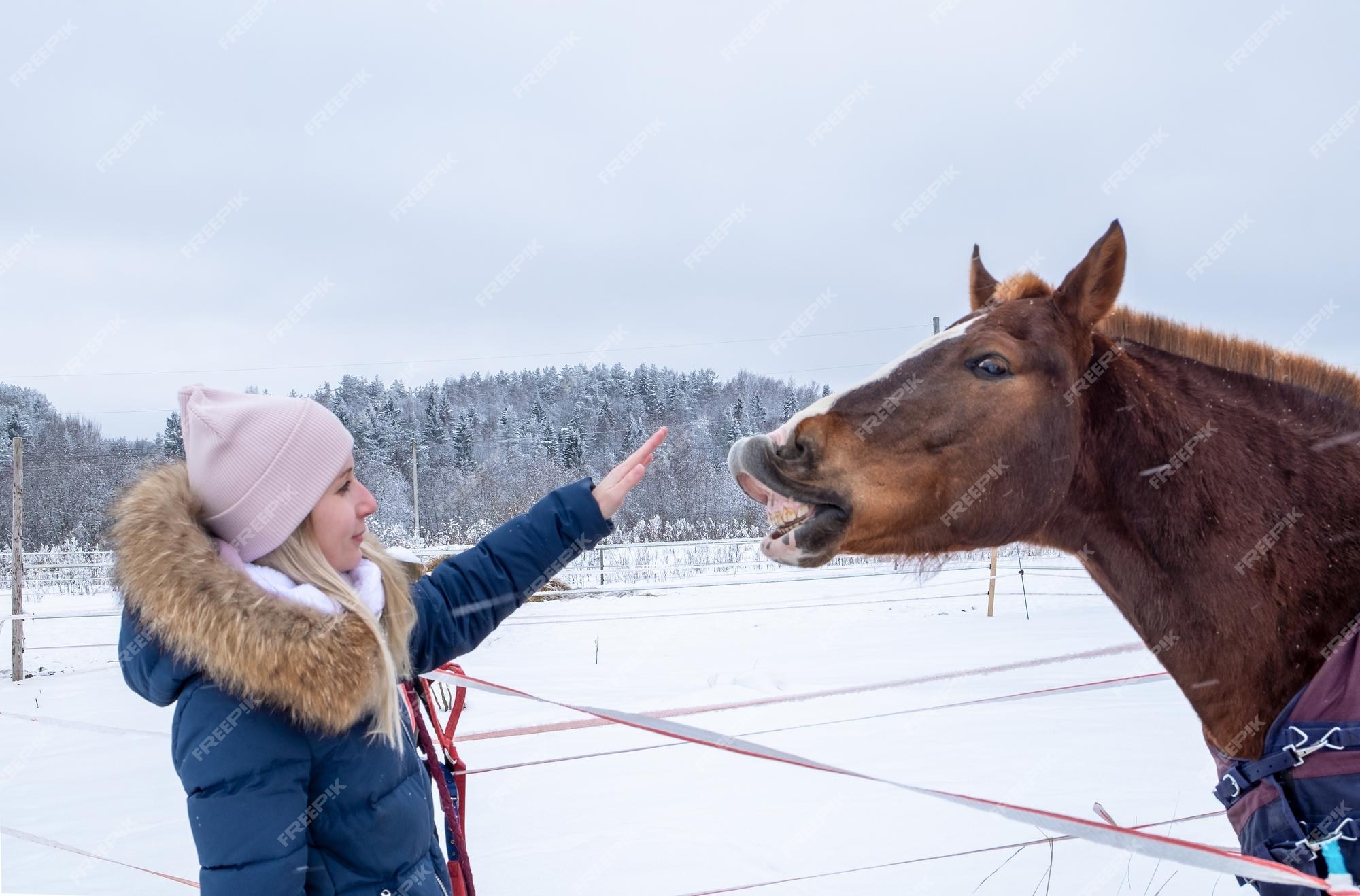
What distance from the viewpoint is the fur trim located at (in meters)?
1.33

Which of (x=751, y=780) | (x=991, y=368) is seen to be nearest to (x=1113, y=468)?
(x=991, y=368)

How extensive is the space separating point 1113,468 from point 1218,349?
0.47 metres

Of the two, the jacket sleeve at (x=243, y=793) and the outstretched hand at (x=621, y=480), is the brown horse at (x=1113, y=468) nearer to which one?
the outstretched hand at (x=621, y=480)

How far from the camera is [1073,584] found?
15.4 meters

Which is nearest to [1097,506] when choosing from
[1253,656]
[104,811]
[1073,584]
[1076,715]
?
[1253,656]

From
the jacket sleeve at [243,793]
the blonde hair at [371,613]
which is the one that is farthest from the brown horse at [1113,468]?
the jacket sleeve at [243,793]

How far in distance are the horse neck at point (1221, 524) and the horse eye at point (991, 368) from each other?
219 mm

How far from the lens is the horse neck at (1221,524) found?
67.7 inches

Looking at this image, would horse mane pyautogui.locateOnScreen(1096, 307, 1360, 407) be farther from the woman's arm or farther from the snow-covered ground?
the snow-covered ground

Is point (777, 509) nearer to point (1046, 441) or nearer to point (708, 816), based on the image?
point (1046, 441)

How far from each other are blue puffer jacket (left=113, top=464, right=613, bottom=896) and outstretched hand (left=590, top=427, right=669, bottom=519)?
0.74 m

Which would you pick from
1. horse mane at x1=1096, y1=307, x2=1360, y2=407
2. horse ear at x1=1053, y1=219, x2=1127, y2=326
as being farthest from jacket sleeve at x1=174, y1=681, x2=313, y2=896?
horse mane at x1=1096, y1=307, x2=1360, y2=407

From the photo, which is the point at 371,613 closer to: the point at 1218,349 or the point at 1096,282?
the point at 1096,282

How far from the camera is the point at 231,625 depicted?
52.7 inches
